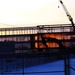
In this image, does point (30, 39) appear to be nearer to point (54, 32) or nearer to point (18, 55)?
point (54, 32)

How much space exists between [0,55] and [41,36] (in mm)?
89819

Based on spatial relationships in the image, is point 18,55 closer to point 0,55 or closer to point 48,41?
point 0,55

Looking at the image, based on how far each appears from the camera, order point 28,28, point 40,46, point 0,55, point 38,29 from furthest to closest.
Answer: point 28,28
point 38,29
point 40,46
point 0,55

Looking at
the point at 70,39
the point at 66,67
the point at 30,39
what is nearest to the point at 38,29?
the point at 30,39

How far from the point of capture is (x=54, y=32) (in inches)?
3954

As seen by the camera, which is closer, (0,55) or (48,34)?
(0,55)

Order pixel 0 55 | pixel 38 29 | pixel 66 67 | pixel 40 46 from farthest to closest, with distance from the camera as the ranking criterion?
pixel 38 29 < pixel 40 46 < pixel 66 67 < pixel 0 55

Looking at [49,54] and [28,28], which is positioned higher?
[28,28]

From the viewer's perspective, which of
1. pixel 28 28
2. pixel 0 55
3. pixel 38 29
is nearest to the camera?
pixel 0 55

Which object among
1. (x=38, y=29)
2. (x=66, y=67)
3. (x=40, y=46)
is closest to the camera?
(x=66, y=67)

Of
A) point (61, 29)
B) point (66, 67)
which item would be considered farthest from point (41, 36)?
point (66, 67)

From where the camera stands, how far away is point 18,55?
6.76m

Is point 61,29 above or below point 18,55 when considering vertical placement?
above

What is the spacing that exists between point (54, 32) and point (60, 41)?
5.25 m
